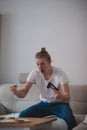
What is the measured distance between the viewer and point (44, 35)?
484 centimetres

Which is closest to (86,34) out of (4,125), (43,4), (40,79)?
(43,4)

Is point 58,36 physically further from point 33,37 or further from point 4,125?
point 4,125

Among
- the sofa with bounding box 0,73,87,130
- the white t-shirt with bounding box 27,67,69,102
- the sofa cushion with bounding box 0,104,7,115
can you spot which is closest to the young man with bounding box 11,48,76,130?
the white t-shirt with bounding box 27,67,69,102

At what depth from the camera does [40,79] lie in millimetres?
3555

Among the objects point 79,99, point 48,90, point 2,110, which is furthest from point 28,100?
point 48,90

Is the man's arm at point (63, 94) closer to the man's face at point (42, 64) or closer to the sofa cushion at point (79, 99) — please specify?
the man's face at point (42, 64)

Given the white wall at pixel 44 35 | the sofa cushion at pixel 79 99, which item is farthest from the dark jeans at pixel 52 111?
the white wall at pixel 44 35

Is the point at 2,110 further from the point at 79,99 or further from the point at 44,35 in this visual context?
the point at 44,35

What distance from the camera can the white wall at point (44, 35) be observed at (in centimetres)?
466

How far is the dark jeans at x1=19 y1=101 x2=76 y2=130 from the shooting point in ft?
11.1

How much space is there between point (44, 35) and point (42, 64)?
4.66 ft

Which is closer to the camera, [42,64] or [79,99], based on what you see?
[42,64]

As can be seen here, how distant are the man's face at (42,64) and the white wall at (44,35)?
3.91ft

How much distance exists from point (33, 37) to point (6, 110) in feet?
3.88
